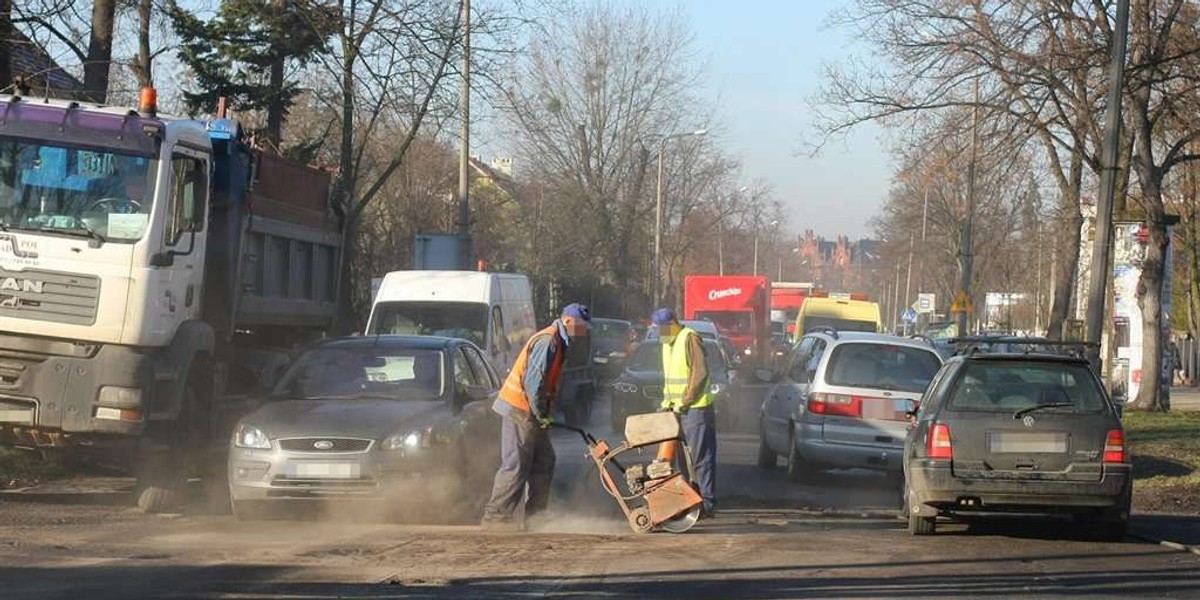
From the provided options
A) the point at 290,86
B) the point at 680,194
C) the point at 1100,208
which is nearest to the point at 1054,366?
the point at 1100,208

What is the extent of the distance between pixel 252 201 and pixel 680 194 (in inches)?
1865

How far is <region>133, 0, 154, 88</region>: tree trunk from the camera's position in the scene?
19797 millimetres

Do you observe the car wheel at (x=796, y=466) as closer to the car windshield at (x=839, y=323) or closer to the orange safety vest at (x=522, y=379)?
the orange safety vest at (x=522, y=379)

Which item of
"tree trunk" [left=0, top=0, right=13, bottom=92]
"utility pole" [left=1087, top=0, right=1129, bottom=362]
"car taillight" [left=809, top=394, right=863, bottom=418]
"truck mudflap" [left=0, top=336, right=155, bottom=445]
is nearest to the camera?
"truck mudflap" [left=0, top=336, right=155, bottom=445]

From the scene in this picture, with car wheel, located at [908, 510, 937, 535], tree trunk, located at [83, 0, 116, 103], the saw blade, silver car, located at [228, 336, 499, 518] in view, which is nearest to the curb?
car wheel, located at [908, 510, 937, 535]

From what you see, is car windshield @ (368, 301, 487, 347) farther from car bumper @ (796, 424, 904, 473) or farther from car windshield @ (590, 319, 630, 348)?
car windshield @ (590, 319, 630, 348)

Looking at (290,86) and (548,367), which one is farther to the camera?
(290,86)

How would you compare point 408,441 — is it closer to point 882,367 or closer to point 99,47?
point 882,367

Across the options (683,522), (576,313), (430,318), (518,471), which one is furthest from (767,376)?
(518,471)

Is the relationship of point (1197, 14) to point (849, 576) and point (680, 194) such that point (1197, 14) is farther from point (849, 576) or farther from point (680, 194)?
point (680, 194)

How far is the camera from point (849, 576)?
935cm

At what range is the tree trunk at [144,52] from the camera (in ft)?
65.0

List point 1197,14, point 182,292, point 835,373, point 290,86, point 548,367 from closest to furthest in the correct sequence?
point 548,367 → point 182,292 → point 835,373 → point 1197,14 → point 290,86

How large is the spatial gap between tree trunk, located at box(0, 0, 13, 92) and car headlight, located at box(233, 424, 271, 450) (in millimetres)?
6894
